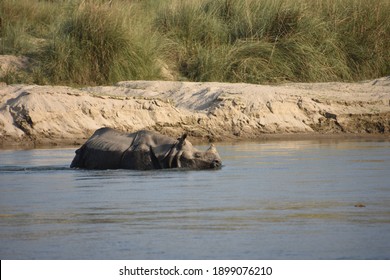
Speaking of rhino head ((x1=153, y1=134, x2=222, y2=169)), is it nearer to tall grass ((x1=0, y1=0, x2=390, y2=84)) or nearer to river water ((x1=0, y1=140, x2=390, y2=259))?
river water ((x1=0, y1=140, x2=390, y2=259))

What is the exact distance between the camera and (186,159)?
40.9 feet

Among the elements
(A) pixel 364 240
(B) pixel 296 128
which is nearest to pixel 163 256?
(A) pixel 364 240

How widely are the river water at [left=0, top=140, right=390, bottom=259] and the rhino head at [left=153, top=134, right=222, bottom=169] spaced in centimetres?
21

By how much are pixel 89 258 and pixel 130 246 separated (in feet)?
1.54

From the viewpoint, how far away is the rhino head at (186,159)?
40.8 feet

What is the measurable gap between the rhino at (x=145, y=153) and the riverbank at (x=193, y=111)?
182 inches

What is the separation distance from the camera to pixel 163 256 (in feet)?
22.7

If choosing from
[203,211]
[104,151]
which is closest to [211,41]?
[104,151]

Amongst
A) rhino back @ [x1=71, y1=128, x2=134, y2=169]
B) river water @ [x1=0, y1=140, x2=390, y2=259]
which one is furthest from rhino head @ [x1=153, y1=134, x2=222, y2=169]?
rhino back @ [x1=71, y1=128, x2=134, y2=169]

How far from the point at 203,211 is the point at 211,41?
Answer: 13618mm

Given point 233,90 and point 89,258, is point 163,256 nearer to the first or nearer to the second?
point 89,258

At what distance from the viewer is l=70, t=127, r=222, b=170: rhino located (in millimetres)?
12453

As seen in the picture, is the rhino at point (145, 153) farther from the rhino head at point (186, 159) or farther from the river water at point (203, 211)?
the river water at point (203, 211)

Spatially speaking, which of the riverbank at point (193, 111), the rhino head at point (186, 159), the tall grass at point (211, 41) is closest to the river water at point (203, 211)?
the rhino head at point (186, 159)
